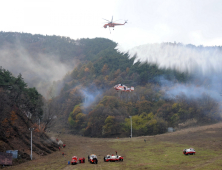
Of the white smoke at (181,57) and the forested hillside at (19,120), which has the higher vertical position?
the white smoke at (181,57)

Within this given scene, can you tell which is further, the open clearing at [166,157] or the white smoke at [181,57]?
the white smoke at [181,57]

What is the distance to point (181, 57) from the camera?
14712 centimetres

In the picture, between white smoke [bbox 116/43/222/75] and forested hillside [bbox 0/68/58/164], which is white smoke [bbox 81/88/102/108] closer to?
white smoke [bbox 116/43/222/75]

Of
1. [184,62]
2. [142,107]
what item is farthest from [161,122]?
[184,62]

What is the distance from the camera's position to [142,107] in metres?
120

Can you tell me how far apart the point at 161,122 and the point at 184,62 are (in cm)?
5870

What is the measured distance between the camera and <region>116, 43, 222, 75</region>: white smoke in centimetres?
13949

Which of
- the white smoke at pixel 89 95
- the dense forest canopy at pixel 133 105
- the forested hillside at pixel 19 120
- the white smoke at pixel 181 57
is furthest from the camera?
the white smoke at pixel 89 95

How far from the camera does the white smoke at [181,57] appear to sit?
139 metres

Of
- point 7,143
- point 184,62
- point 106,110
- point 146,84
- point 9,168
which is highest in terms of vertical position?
point 184,62

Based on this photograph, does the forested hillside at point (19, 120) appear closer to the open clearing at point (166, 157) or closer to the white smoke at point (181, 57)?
the open clearing at point (166, 157)

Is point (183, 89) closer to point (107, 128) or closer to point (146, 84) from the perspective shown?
point (146, 84)

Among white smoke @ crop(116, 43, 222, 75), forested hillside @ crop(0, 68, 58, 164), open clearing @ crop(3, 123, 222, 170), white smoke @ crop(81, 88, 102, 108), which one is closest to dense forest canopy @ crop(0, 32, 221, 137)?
white smoke @ crop(81, 88, 102, 108)

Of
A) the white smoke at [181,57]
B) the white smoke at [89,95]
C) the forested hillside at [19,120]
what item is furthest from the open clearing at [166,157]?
the white smoke at [89,95]
